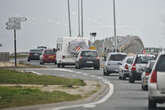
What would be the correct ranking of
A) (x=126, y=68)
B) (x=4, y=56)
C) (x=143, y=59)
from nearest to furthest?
(x=143, y=59) < (x=126, y=68) < (x=4, y=56)

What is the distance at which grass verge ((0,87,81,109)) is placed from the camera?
23203 mm

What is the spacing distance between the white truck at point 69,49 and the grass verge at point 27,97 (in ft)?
133

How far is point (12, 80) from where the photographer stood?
36.4 m

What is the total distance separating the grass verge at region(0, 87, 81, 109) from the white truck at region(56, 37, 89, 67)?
4058cm

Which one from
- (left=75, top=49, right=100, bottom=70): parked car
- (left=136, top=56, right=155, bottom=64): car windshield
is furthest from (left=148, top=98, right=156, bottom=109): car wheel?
(left=75, top=49, right=100, bottom=70): parked car

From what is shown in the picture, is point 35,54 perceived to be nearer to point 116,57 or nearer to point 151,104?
point 116,57

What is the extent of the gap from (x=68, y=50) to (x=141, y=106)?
1788 inches

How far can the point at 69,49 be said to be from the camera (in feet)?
Answer: 225

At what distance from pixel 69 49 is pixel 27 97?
43.6m

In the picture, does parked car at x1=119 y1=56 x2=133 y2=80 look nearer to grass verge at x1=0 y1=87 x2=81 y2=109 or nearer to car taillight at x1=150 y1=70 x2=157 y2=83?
grass verge at x1=0 y1=87 x2=81 y2=109

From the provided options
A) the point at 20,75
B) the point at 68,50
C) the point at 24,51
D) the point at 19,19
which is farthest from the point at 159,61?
the point at 24,51

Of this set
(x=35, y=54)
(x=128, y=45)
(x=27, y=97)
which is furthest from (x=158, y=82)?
(x=128, y=45)

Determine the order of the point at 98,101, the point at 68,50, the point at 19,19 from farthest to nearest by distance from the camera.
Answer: the point at 68,50
the point at 19,19
the point at 98,101

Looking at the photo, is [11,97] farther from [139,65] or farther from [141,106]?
[139,65]
